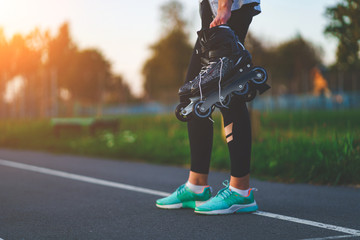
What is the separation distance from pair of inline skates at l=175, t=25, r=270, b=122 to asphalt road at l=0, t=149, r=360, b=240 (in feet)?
2.39

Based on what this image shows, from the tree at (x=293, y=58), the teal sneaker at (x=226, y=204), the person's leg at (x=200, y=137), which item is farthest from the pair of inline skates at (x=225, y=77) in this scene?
the tree at (x=293, y=58)

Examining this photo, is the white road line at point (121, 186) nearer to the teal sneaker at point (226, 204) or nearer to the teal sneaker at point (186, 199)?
the teal sneaker at point (226, 204)

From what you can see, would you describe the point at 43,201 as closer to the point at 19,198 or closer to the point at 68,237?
the point at 19,198

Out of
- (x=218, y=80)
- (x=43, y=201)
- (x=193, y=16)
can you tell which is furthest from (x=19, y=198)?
(x=193, y=16)

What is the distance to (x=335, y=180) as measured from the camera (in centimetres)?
456

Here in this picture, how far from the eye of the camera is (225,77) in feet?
9.58

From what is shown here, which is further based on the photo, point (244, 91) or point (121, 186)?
point (121, 186)

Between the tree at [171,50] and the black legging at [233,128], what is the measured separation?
1846 inches

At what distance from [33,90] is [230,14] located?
23058 millimetres

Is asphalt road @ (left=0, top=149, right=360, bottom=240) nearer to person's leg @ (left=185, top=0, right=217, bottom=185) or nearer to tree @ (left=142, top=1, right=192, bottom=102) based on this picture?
person's leg @ (left=185, top=0, right=217, bottom=185)

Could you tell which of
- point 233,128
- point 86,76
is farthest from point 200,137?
point 86,76

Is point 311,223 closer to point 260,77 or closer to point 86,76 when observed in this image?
point 260,77

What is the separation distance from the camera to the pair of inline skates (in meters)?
2.92

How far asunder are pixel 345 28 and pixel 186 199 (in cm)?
417
